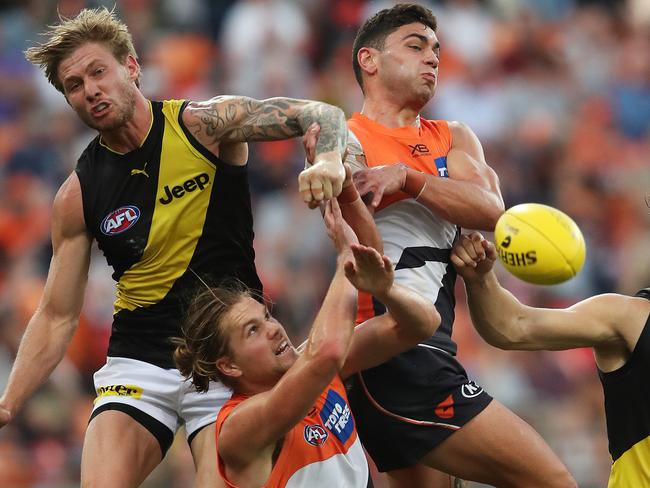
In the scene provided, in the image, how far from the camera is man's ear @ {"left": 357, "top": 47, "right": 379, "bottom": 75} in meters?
5.87

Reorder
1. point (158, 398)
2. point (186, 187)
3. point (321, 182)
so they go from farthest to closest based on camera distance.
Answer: point (158, 398)
point (186, 187)
point (321, 182)

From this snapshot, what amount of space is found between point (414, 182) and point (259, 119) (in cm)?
76

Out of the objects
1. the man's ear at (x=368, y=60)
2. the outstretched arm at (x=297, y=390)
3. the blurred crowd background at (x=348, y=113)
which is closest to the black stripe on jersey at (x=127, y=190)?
the man's ear at (x=368, y=60)

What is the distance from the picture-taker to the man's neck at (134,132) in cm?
566

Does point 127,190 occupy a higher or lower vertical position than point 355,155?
lower

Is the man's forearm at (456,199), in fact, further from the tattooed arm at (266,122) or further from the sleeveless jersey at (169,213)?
the sleeveless jersey at (169,213)

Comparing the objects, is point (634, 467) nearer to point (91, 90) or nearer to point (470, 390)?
point (470, 390)

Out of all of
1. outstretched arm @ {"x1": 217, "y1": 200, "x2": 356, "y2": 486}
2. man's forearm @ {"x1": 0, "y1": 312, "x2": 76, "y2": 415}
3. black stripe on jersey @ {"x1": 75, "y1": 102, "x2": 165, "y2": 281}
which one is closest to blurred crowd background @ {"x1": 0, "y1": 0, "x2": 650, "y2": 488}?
man's forearm @ {"x1": 0, "y1": 312, "x2": 76, "y2": 415}

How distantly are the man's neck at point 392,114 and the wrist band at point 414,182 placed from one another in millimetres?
537

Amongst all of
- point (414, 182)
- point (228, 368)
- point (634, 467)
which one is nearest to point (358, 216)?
A: point (414, 182)

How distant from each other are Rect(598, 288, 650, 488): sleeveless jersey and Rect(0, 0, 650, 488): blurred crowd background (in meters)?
4.29

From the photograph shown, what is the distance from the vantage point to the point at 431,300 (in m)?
5.41

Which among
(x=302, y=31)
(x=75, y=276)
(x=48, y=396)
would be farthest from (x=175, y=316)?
(x=302, y=31)

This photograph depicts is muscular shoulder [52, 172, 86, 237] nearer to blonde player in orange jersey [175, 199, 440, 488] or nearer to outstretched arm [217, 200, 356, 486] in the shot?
blonde player in orange jersey [175, 199, 440, 488]
